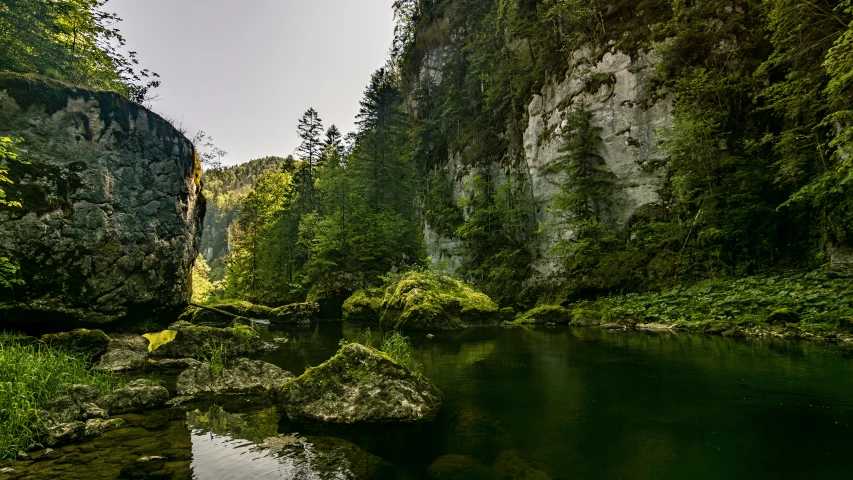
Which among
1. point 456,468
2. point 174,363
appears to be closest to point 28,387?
point 174,363

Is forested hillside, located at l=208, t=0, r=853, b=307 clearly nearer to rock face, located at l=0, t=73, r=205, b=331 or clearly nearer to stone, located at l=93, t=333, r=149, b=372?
rock face, located at l=0, t=73, r=205, b=331

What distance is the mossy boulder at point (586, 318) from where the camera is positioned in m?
19.4

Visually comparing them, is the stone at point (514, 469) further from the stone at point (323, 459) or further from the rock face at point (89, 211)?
the rock face at point (89, 211)

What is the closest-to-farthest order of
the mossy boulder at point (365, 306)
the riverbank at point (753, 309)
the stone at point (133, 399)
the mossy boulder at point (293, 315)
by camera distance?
the stone at point (133, 399)
the riverbank at point (753, 309)
the mossy boulder at point (365, 306)
the mossy boulder at point (293, 315)

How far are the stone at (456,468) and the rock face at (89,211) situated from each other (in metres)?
12.9

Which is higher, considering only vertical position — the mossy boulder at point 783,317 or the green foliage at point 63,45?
the green foliage at point 63,45

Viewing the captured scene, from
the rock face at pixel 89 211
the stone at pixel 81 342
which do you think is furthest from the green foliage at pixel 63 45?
the stone at pixel 81 342

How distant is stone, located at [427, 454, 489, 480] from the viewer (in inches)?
165

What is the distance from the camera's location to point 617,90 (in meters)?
25.8

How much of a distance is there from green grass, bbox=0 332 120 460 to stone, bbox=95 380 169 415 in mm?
430

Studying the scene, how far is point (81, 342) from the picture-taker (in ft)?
34.1

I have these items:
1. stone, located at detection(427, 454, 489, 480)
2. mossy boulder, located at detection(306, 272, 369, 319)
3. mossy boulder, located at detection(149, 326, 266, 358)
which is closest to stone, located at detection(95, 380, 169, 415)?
mossy boulder, located at detection(149, 326, 266, 358)

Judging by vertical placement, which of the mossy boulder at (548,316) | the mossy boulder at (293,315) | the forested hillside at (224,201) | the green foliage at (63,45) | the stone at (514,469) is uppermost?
the forested hillside at (224,201)

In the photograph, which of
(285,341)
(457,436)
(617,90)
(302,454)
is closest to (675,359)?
(457,436)
